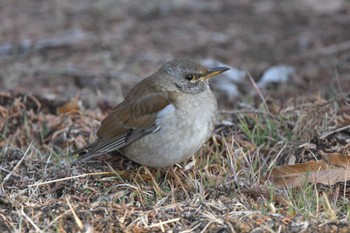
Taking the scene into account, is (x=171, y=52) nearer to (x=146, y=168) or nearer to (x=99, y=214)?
(x=146, y=168)

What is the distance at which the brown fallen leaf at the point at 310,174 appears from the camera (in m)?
5.29

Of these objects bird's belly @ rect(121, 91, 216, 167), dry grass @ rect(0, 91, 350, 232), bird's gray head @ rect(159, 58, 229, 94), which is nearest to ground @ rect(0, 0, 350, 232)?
dry grass @ rect(0, 91, 350, 232)

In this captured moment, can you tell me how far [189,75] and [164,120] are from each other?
0.54 meters

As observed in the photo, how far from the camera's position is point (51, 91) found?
28.8 ft

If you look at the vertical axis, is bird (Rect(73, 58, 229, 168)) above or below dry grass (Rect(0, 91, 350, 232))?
above

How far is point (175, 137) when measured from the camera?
217 inches

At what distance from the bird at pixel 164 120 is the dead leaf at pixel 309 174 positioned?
594mm

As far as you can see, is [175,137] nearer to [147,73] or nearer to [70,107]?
[70,107]

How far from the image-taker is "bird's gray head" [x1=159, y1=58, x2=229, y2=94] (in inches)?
234

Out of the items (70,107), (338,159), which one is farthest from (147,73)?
(338,159)

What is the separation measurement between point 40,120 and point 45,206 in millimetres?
2378

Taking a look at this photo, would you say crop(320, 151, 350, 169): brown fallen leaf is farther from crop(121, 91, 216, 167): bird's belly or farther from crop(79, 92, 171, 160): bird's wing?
crop(79, 92, 171, 160): bird's wing

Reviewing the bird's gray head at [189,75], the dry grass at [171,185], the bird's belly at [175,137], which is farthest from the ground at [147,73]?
the bird's gray head at [189,75]

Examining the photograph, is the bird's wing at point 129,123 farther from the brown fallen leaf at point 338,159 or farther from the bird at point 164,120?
the brown fallen leaf at point 338,159
